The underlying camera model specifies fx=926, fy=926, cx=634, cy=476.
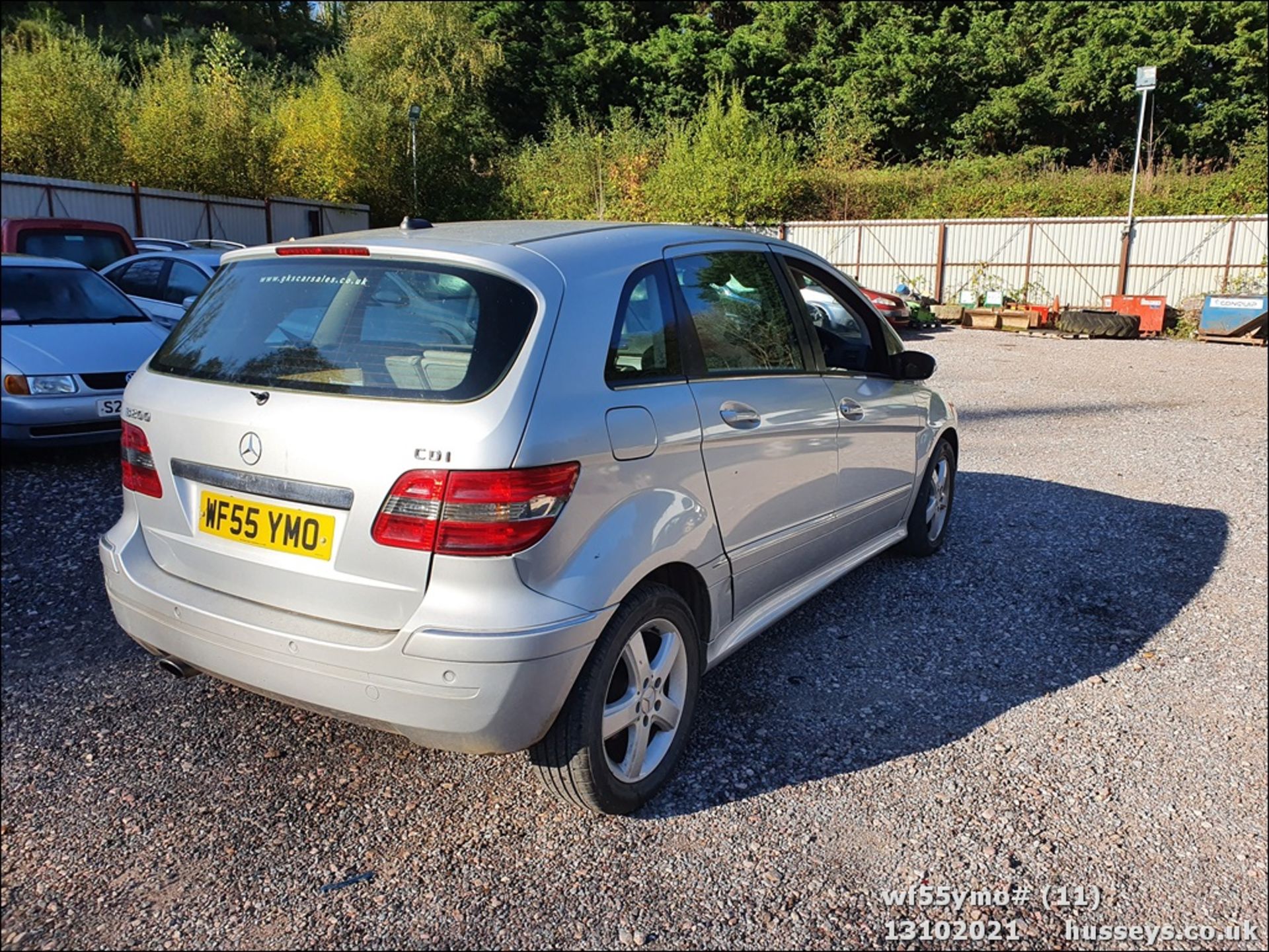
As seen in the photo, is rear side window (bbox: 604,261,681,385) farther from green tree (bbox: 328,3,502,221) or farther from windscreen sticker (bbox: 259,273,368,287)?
green tree (bbox: 328,3,502,221)

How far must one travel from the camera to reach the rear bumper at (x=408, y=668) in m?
2.29

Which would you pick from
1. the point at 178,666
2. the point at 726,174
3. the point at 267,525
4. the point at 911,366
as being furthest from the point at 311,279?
the point at 726,174

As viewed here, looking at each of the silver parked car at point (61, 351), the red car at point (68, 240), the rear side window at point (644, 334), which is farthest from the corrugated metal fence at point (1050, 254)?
the rear side window at point (644, 334)

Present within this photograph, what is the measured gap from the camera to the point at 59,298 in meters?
7.16

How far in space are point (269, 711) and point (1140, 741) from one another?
2.96m

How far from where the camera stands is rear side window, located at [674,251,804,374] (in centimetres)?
312

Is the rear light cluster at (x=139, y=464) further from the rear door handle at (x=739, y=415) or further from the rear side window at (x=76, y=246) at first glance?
the rear side window at (x=76, y=246)

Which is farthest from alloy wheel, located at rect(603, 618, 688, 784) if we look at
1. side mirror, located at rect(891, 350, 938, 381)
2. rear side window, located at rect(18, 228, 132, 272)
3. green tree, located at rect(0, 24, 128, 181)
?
rear side window, located at rect(18, 228, 132, 272)

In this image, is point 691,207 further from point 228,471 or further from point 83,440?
point 228,471

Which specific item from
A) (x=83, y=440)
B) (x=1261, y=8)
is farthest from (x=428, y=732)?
(x=1261, y=8)

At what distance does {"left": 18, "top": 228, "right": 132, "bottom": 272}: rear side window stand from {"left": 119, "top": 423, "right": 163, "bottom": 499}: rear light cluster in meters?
8.41

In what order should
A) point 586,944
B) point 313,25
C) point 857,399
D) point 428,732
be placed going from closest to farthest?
point 586,944
point 428,732
point 857,399
point 313,25

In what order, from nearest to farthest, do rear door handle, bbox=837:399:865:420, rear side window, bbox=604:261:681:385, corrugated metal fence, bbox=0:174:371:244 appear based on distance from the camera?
rear side window, bbox=604:261:681:385 < rear door handle, bbox=837:399:865:420 < corrugated metal fence, bbox=0:174:371:244

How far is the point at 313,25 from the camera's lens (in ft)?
14.3
